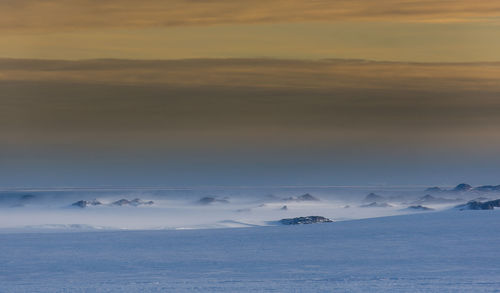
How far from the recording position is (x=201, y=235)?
1023 inches

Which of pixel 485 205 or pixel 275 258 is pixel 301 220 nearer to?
pixel 485 205

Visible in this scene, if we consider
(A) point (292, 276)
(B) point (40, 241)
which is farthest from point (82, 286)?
(B) point (40, 241)

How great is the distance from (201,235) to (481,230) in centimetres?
914

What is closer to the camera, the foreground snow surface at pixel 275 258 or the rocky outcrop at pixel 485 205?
the foreground snow surface at pixel 275 258

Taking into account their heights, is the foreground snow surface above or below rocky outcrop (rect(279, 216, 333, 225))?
below

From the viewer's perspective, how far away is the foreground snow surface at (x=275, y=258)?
15367mm

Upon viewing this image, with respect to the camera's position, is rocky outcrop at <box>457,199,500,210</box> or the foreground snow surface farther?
rocky outcrop at <box>457,199,500,210</box>

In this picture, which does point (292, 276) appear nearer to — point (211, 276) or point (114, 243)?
point (211, 276)

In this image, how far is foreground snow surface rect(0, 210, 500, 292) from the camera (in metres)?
15.4

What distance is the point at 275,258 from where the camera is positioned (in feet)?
63.5

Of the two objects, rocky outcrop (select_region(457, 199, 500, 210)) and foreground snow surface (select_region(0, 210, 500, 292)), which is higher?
rocky outcrop (select_region(457, 199, 500, 210))

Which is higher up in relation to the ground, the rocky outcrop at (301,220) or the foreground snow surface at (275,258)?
the rocky outcrop at (301,220)

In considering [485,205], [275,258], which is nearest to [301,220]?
[485,205]

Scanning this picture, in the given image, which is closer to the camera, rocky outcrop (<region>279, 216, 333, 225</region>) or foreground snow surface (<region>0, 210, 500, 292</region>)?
foreground snow surface (<region>0, 210, 500, 292</region>)
